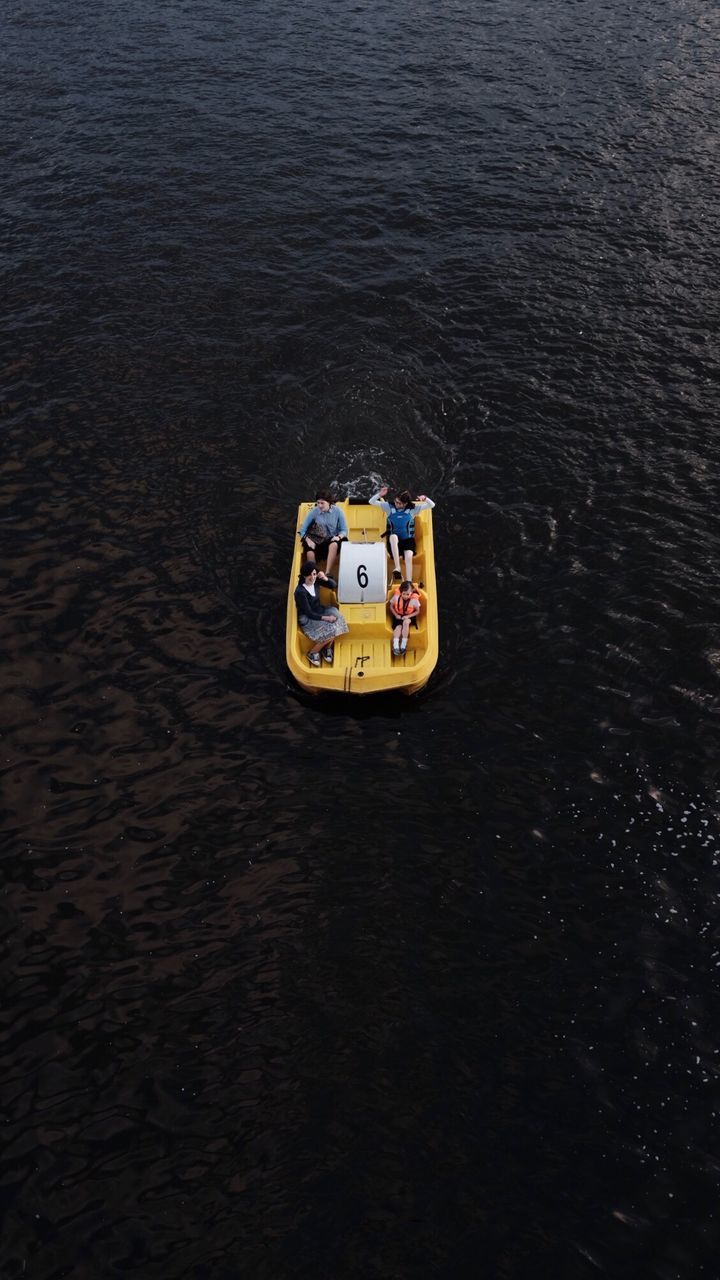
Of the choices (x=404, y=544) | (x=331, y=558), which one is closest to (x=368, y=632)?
(x=331, y=558)

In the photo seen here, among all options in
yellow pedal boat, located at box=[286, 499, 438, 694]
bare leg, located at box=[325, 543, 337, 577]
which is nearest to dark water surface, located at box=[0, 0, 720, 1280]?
yellow pedal boat, located at box=[286, 499, 438, 694]

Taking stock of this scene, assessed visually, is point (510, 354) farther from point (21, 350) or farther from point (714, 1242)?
point (714, 1242)

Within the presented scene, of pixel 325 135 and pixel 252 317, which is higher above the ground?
pixel 325 135

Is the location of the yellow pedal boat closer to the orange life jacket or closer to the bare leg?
the bare leg

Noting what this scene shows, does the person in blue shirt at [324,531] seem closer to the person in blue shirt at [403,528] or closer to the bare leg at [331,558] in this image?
the bare leg at [331,558]

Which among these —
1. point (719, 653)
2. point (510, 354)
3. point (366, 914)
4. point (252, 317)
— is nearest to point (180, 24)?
point (252, 317)

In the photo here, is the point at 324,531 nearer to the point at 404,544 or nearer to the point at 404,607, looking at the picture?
the point at 404,544
